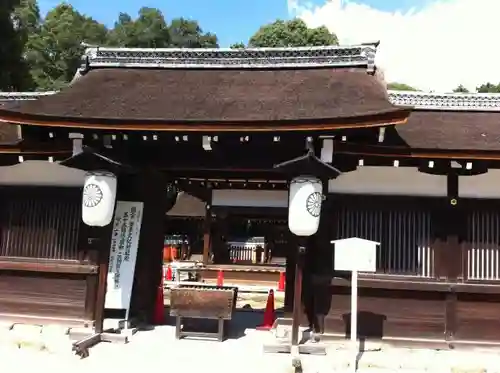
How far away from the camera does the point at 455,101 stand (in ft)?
33.4

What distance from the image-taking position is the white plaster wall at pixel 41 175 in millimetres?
9789

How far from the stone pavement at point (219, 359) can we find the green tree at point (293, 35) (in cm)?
3733

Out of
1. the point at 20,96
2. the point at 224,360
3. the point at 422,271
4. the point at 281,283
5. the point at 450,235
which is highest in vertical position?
the point at 20,96

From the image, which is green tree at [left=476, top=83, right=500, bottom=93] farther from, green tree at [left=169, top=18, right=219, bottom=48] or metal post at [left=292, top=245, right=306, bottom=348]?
metal post at [left=292, top=245, right=306, bottom=348]

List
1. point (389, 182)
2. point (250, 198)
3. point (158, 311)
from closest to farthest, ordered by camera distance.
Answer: point (389, 182) → point (158, 311) → point (250, 198)

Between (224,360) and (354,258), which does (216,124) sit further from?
(224,360)

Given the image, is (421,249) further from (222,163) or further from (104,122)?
(104,122)

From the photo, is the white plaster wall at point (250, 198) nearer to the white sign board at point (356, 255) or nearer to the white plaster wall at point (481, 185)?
the white plaster wall at point (481, 185)

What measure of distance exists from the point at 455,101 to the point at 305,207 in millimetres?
4393

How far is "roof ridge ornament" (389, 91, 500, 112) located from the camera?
10.1 m

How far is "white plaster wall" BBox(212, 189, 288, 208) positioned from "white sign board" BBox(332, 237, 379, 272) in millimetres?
4386

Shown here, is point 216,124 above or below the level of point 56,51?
below

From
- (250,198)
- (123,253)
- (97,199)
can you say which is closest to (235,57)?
(250,198)

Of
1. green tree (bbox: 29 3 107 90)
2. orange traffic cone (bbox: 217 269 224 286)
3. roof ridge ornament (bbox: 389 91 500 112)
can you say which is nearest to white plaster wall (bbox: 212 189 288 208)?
roof ridge ornament (bbox: 389 91 500 112)
